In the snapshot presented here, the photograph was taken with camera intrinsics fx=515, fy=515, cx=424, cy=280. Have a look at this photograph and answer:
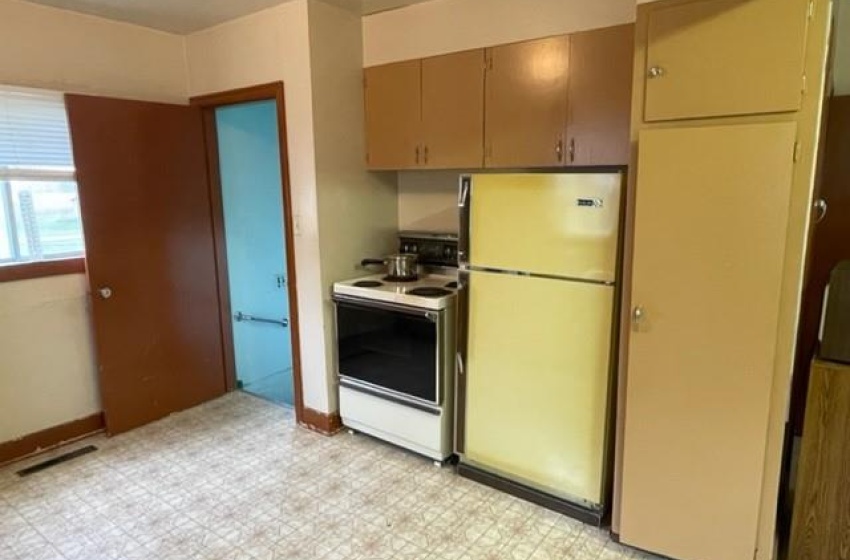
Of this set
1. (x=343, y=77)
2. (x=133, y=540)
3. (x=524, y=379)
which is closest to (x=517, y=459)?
(x=524, y=379)

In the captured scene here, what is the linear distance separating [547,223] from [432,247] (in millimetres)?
1115

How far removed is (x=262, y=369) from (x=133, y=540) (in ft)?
6.37

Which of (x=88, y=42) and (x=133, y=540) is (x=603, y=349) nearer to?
(x=133, y=540)

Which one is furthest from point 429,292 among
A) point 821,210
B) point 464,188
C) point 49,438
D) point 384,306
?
point 49,438

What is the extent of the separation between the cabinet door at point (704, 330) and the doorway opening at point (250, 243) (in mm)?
2431

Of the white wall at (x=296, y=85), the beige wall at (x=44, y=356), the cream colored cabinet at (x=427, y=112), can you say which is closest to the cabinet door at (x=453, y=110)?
the cream colored cabinet at (x=427, y=112)

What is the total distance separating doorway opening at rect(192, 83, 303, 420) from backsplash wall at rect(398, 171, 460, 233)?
0.87 m

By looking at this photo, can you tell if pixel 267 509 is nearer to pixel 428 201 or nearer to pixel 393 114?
pixel 428 201

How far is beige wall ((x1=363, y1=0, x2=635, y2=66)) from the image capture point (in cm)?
241

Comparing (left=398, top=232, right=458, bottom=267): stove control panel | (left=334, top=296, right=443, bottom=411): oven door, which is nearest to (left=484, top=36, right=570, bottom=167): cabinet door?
(left=398, top=232, right=458, bottom=267): stove control panel

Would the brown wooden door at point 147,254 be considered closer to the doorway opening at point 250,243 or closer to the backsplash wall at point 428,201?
the doorway opening at point 250,243

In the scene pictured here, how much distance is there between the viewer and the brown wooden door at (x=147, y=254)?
3.04 metres

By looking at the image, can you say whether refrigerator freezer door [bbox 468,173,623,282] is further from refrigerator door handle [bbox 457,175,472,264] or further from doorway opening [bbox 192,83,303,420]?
doorway opening [bbox 192,83,303,420]

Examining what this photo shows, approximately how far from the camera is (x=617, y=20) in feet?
7.67
